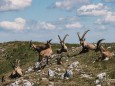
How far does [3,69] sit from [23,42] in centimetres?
1063

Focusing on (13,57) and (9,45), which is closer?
(13,57)

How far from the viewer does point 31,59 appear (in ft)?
187

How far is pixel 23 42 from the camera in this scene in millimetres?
66938

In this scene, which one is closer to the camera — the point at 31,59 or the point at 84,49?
the point at 84,49

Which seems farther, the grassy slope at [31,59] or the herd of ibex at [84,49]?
the herd of ibex at [84,49]

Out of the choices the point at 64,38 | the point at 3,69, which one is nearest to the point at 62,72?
the point at 64,38

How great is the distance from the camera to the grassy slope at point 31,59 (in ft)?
111

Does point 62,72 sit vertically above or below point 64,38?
below

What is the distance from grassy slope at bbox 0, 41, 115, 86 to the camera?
33.8 meters

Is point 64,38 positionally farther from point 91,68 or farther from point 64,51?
point 91,68

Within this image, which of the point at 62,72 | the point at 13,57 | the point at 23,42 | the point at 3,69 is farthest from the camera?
the point at 23,42

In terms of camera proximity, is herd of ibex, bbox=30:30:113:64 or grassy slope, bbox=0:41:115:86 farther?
herd of ibex, bbox=30:30:113:64

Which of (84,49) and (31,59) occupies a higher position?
(84,49)

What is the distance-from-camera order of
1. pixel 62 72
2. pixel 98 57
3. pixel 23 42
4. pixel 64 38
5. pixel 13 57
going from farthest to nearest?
pixel 23 42 → pixel 13 57 → pixel 64 38 → pixel 98 57 → pixel 62 72
